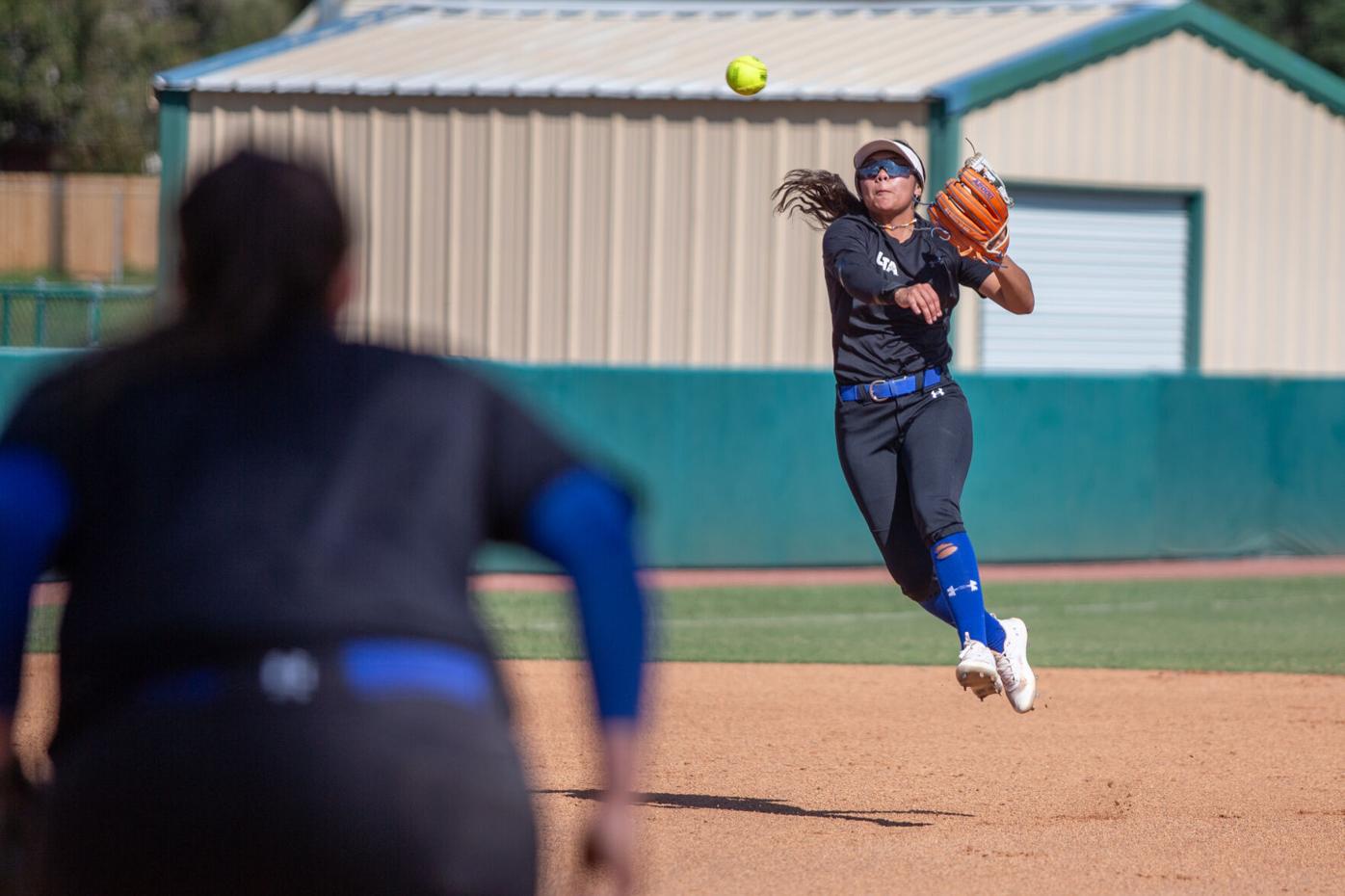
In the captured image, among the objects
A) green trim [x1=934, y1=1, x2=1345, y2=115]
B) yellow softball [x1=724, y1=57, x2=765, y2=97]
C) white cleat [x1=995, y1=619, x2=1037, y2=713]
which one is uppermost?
green trim [x1=934, y1=1, x2=1345, y2=115]

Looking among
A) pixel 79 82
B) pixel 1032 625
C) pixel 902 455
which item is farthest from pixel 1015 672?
pixel 79 82

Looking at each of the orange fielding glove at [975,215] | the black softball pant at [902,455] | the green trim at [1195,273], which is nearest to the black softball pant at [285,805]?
the black softball pant at [902,455]

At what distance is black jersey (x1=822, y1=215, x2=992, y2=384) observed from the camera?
6129mm

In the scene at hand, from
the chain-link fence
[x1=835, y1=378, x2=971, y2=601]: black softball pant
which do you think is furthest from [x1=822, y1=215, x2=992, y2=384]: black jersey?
the chain-link fence

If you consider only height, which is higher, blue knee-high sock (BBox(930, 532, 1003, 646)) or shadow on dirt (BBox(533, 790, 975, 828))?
blue knee-high sock (BBox(930, 532, 1003, 646))

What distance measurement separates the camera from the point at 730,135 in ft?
59.2

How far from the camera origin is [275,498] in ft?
6.68

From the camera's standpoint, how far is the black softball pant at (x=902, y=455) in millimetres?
6082

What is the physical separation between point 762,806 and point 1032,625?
5.72 meters

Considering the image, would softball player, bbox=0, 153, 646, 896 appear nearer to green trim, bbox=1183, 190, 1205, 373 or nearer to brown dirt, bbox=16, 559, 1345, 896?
brown dirt, bbox=16, 559, 1345, 896

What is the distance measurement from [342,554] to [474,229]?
1700 cm

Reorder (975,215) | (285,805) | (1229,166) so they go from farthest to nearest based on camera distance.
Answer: (1229,166) → (975,215) → (285,805)

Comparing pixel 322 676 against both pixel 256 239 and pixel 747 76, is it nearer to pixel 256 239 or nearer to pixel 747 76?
pixel 256 239

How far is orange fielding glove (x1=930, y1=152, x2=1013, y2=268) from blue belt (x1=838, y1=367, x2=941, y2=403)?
40 cm
